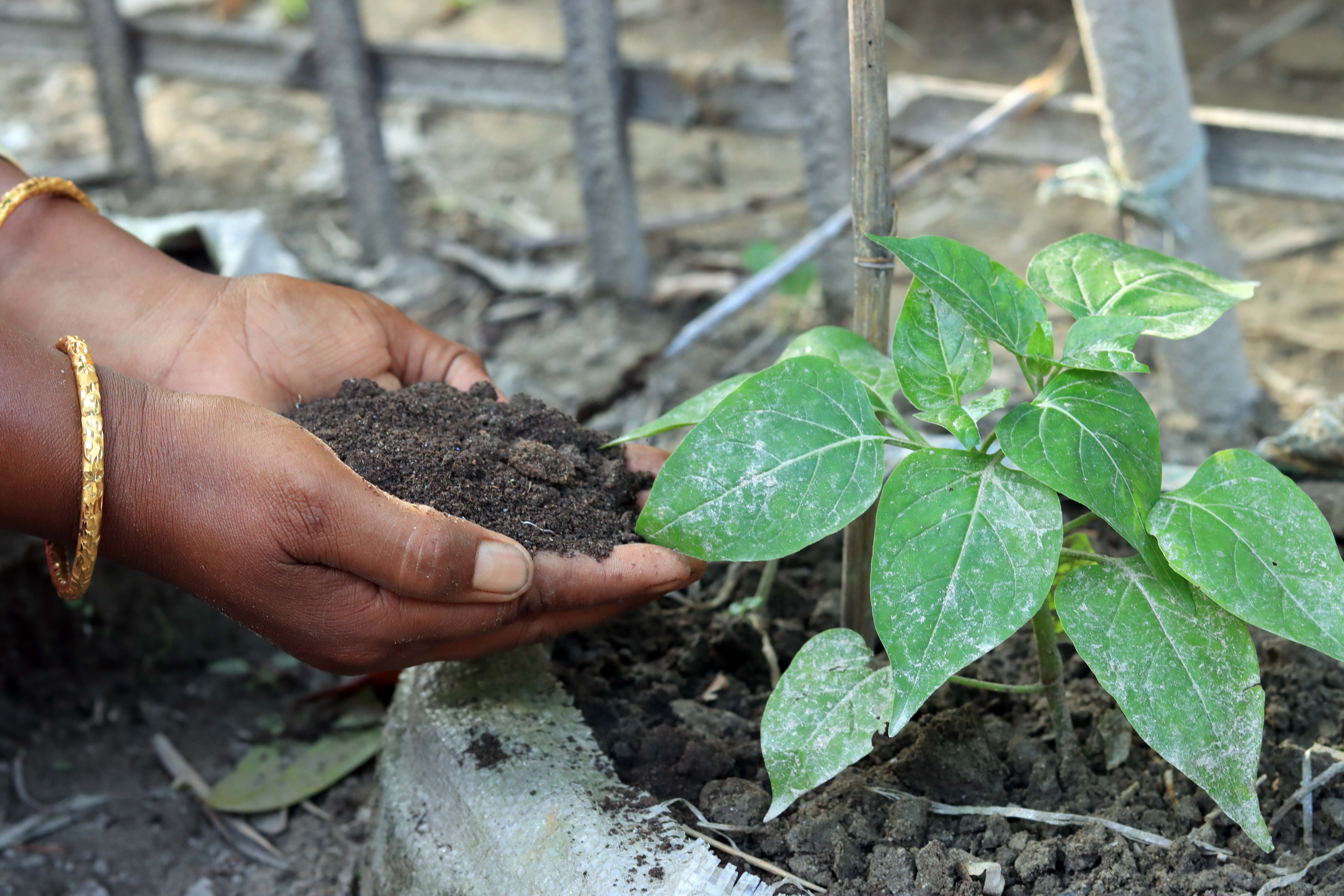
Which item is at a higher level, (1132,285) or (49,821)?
(1132,285)

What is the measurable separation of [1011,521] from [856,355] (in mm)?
400

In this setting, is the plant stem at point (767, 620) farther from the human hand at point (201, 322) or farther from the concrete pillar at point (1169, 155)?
the concrete pillar at point (1169, 155)

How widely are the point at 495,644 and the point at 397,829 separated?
313 mm

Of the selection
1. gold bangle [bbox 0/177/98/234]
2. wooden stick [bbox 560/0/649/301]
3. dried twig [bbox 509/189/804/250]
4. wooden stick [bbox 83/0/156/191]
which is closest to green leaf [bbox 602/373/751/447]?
gold bangle [bbox 0/177/98/234]

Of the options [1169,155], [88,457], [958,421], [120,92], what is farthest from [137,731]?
[120,92]

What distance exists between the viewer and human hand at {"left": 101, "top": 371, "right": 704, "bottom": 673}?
4.11ft

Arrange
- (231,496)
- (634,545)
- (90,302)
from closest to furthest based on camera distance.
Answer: (231,496), (634,545), (90,302)

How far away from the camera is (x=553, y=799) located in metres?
1.34

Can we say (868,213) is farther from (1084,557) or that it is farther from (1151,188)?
(1151,188)

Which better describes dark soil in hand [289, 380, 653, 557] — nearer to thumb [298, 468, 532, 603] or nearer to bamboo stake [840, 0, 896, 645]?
thumb [298, 468, 532, 603]

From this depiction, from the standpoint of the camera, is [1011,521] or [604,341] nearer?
[1011,521]

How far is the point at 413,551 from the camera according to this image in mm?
1235

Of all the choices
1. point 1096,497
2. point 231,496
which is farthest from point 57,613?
point 1096,497

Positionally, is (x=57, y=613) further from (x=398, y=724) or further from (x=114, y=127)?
(x=114, y=127)
